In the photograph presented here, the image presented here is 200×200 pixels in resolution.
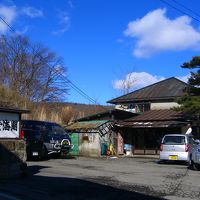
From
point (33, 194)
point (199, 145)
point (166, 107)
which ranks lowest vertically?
point (33, 194)

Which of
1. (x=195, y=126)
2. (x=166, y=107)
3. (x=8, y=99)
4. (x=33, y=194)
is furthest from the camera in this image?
(x=8, y=99)

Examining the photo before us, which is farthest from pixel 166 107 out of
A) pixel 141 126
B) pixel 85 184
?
pixel 85 184

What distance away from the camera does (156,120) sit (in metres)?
32.8

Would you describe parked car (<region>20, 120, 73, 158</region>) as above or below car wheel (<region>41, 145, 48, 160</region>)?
above

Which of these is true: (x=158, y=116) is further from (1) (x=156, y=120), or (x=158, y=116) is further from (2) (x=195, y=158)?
(2) (x=195, y=158)

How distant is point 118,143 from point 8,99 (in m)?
13.2

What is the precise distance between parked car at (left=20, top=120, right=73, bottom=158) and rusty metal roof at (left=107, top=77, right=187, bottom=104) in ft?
41.5

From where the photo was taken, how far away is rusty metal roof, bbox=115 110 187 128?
102ft

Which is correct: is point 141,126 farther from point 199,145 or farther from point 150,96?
point 199,145

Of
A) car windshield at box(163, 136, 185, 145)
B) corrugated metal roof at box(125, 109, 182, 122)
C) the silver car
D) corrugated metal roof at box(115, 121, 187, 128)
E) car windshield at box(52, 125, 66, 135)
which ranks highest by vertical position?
corrugated metal roof at box(125, 109, 182, 122)

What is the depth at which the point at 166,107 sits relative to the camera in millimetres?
36344

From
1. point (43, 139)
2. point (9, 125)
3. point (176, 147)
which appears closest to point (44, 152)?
point (43, 139)

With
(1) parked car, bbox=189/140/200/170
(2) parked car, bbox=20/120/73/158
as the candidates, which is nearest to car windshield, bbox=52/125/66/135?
(2) parked car, bbox=20/120/73/158

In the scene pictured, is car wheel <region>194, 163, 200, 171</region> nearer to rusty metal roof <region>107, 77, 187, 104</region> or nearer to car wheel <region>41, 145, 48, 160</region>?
car wheel <region>41, 145, 48, 160</region>
